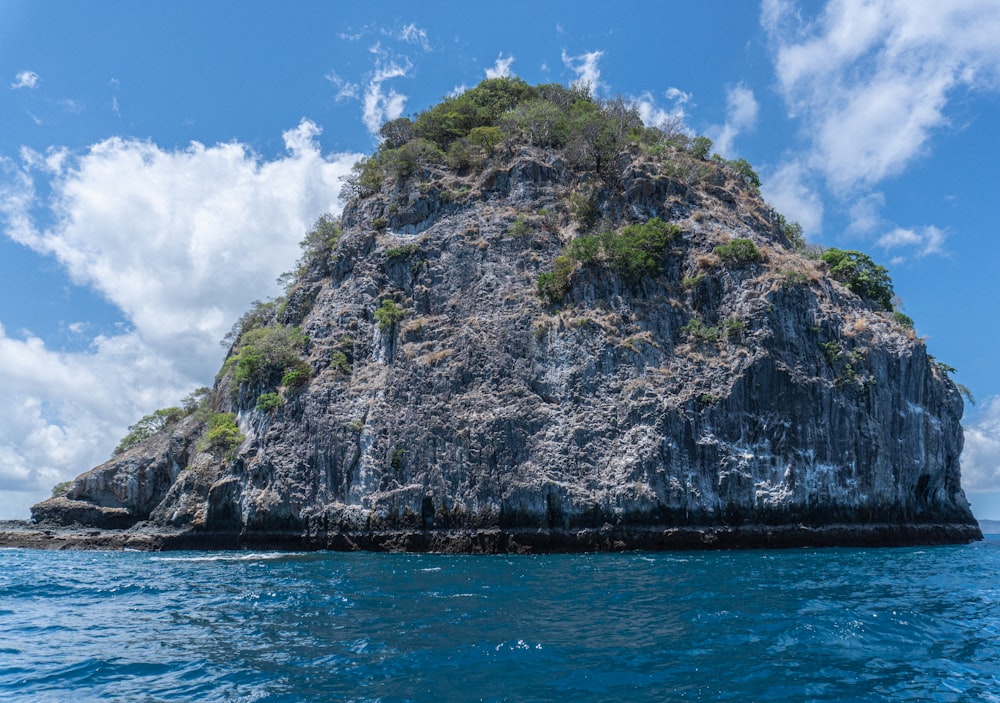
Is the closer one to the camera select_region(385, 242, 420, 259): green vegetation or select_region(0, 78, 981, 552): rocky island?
select_region(0, 78, 981, 552): rocky island

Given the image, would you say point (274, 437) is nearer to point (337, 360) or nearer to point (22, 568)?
point (337, 360)

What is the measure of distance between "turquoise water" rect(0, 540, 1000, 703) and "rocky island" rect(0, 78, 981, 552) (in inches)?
338

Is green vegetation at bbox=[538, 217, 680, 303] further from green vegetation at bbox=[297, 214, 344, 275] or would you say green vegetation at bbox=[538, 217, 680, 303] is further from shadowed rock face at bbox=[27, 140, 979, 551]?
green vegetation at bbox=[297, 214, 344, 275]

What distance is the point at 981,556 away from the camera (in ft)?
83.8

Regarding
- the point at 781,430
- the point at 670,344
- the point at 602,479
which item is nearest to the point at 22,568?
the point at 602,479

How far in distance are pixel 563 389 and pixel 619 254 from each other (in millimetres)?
9208

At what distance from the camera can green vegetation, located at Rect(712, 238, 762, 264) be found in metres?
34.2

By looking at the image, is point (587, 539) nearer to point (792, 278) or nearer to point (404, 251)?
point (792, 278)

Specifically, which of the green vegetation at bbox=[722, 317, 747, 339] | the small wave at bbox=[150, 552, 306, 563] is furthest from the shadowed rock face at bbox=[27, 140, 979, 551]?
the small wave at bbox=[150, 552, 306, 563]

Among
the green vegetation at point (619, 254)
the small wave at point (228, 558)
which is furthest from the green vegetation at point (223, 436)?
the green vegetation at point (619, 254)

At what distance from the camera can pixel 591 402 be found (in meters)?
31.6

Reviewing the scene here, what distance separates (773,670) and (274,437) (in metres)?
33.1

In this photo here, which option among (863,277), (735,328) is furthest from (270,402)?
(863,277)

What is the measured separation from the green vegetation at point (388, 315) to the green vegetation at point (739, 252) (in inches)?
788
